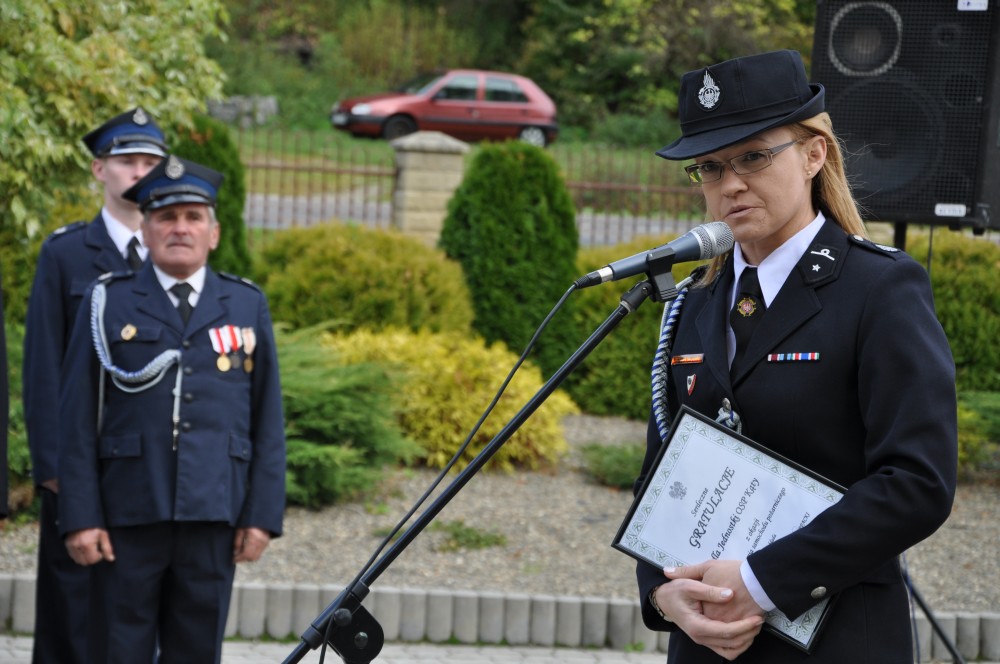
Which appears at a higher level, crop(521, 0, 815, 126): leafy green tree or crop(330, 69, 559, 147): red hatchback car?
crop(521, 0, 815, 126): leafy green tree

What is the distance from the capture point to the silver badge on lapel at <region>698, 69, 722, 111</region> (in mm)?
2430

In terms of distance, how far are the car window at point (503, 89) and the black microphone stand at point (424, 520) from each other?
81.4 ft

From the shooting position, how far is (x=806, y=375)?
2.31 meters

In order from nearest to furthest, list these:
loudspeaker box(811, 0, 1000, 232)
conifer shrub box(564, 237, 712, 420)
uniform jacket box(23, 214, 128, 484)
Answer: uniform jacket box(23, 214, 128, 484) → loudspeaker box(811, 0, 1000, 232) → conifer shrub box(564, 237, 712, 420)

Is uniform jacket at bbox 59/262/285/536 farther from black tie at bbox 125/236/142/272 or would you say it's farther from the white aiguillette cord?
black tie at bbox 125/236/142/272

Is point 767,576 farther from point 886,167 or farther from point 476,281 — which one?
point 476,281

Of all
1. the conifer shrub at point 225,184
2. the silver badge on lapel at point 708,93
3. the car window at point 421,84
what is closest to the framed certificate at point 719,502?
the silver badge on lapel at point 708,93

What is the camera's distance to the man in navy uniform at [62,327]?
430cm

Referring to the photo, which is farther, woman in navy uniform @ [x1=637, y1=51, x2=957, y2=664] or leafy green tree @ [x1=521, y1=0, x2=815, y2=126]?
leafy green tree @ [x1=521, y1=0, x2=815, y2=126]

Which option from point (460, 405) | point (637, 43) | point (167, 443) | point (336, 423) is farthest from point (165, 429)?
point (637, 43)

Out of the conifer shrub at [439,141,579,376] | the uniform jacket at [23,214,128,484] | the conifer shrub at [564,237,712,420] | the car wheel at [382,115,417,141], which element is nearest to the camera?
the uniform jacket at [23,214,128,484]

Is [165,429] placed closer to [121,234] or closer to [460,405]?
[121,234]

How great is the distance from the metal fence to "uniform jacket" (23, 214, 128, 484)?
6027mm

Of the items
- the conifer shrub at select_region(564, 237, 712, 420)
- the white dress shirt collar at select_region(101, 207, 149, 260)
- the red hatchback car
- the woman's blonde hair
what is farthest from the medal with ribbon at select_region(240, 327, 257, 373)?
the red hatchback car
